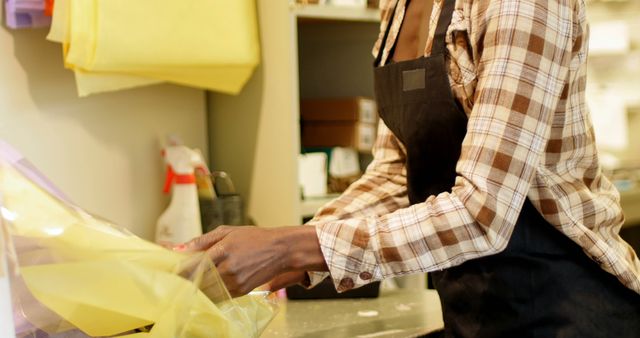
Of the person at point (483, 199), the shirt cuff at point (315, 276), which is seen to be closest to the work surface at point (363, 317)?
the person at point (483, 199)

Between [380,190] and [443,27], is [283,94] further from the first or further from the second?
[443,27]

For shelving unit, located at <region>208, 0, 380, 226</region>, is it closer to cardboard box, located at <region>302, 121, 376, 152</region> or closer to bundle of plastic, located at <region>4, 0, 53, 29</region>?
cardboard box, located at <region>302, 121, 376, 152</region>

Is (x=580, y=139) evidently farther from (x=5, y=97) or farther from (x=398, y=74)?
(x=5, y=97)

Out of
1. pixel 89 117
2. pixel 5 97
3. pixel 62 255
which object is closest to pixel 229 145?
pixel 89 117

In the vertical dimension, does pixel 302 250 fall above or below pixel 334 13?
below

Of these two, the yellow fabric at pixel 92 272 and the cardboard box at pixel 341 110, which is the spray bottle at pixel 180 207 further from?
the yellow fabric at pixel 92 272

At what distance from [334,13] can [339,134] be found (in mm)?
332

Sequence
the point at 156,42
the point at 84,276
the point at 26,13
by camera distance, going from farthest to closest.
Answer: the point at 156,42
the point at 26,13
the point at 84,276

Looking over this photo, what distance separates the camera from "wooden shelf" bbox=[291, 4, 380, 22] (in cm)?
159

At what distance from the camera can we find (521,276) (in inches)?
44.1

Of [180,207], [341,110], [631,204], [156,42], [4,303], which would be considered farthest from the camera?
[631,204]

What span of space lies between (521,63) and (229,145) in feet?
3.17

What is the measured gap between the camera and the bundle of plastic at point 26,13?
4.08ft

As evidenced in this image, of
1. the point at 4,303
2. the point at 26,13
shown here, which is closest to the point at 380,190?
the point at 26,13
